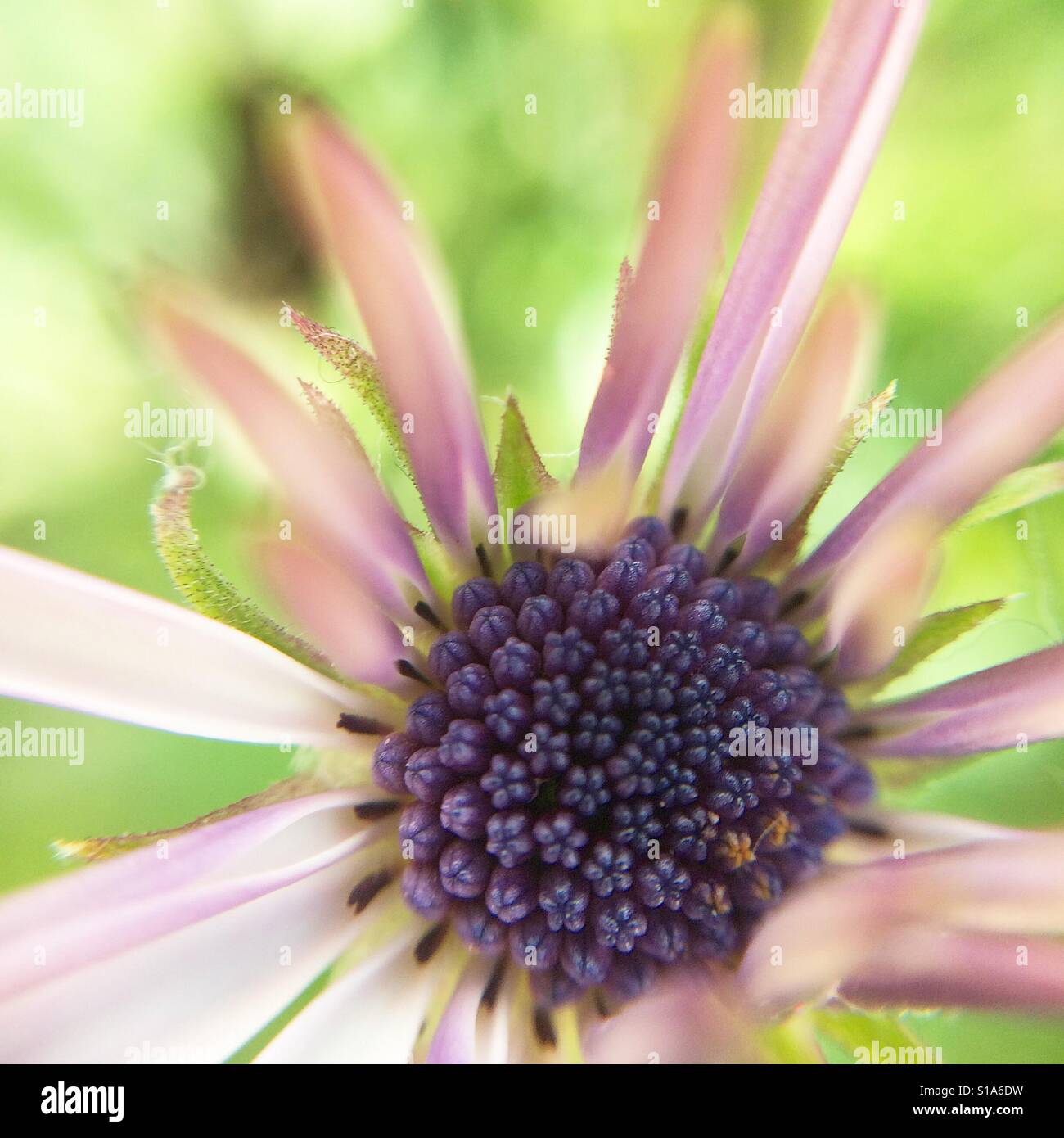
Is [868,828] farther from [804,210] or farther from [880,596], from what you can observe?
[804,210]

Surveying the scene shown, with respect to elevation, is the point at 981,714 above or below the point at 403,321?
below

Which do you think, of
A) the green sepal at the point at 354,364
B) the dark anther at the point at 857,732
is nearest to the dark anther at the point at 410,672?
the green sepal at the point at 354,364

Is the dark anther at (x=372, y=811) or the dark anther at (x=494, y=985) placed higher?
the dark anther at (x=372, y=811)

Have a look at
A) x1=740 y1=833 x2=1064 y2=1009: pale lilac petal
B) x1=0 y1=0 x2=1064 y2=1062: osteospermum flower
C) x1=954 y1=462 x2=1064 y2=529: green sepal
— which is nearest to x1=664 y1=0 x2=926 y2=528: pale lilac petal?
x1=0 y1=0 x2=1064 y2=1062: osteospermum flower

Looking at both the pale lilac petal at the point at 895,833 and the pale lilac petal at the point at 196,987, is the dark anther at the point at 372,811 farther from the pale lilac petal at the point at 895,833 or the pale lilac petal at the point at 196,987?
the pale lilac petal at the point at 895,833

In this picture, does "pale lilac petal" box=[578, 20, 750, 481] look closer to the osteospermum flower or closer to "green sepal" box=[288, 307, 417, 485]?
the osteospermum flower

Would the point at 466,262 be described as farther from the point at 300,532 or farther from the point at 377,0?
→ the point at 300,532

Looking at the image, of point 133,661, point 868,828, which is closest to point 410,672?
point 133,661
